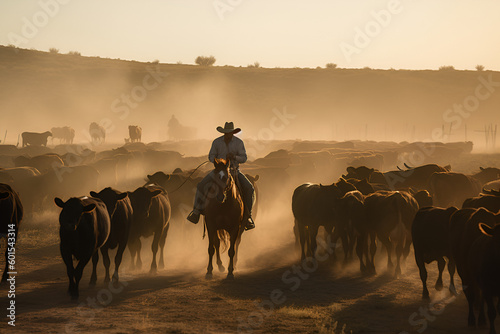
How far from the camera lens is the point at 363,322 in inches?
333

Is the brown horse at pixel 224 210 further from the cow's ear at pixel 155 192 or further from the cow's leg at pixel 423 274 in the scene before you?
the cow's leg at pixel 423 274

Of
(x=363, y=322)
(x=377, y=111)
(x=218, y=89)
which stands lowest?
(x=363, y=322)

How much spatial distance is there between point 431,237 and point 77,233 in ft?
21.1

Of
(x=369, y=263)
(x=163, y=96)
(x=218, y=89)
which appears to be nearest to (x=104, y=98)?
(x=163, y=96)

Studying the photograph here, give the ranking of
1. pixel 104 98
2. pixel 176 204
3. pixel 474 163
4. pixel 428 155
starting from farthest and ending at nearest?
pixel 104 98, pixel 428 155, pixel 474 163, pixel 176 204

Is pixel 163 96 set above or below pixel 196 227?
above

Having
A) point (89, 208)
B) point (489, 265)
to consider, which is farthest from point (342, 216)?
point (89, 208)

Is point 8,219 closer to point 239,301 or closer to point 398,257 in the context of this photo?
point 239,301

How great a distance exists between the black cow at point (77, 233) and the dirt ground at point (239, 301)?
0.54 meters

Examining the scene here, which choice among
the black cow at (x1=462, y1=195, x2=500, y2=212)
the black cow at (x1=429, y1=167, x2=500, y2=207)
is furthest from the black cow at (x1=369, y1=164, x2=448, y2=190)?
the black cow at (x1=462, y1=195, x2=500, y2=212)

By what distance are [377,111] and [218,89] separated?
28933 mm

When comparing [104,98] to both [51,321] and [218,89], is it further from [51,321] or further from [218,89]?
[51,321]

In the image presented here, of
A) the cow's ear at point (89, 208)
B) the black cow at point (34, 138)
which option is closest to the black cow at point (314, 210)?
the cow's ear at point (89, 208)

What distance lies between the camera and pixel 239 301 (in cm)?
952
